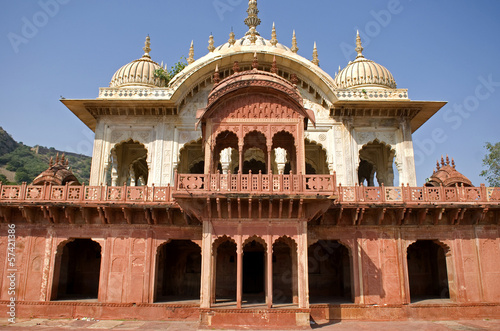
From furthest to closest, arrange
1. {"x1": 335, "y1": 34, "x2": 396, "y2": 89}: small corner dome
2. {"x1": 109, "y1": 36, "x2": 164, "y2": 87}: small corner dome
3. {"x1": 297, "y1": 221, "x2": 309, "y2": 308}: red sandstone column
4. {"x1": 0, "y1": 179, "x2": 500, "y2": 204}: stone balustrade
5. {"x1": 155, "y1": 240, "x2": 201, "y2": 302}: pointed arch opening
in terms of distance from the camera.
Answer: {"x1": 109, "y1": 36, "x2": 164, "y2": 87}: small corner dome
{"x1": 335, "y1": 34, "x2": 396, "y2": 89}: small corner dome
{"x1": 155, "y1": 240, "x2": 201, "y2": 302}: pointed arch opening
{"x1": 0, "y1": 179, "x2": 500, "y2": 204}: stone balustrade
{"x1": 297, "y1": 221, "x2": 309, "y2": 308}: red sandstone column

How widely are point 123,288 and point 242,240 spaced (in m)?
4.95

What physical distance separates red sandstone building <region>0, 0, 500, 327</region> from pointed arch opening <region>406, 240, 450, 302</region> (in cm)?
7

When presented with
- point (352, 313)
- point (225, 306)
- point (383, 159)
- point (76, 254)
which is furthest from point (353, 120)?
point (76, 254)

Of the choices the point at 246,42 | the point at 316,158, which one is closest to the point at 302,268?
the point at 316,158

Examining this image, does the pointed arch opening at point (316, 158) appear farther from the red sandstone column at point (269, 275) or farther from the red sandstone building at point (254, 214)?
the red sandstone column at point (269, 275)

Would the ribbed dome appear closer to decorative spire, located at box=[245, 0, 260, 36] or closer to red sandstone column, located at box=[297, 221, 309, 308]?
decorative spire, located at box=[245, 0, 260, 36]

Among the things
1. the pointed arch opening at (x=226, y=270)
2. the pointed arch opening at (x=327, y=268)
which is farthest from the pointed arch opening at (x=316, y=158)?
the pointed arch opening at (x=226, y=270)

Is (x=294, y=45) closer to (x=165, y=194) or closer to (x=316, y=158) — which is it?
(x=316, y=158)

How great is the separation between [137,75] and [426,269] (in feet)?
51.4

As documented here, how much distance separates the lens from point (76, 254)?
1739 centimetres

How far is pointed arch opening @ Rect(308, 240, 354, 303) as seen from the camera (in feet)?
54.2

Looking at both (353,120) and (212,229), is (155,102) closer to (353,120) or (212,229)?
(212,229)

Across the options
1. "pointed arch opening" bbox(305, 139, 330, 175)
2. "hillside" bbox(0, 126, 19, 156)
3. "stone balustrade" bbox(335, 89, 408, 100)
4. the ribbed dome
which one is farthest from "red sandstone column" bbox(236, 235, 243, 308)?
"hillside" bbox(0, 126, 19, 156)

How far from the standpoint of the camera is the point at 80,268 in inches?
682
